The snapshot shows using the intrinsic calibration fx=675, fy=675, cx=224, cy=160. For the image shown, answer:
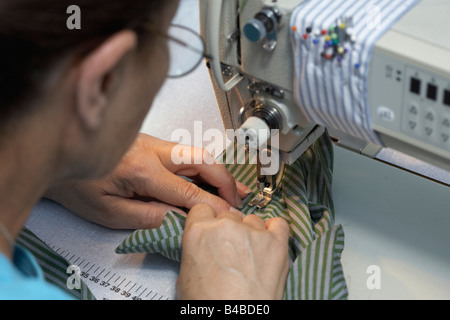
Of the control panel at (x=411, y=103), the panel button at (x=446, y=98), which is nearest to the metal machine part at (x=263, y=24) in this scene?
the control panel at (x=411, y=103)

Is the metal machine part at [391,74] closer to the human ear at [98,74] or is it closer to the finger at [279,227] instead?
the finger at [279,227]

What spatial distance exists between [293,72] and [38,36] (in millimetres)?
474

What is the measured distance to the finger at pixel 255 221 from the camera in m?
1.19

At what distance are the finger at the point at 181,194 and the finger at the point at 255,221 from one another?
79 millimetres

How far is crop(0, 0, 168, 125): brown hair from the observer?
2.37 feet

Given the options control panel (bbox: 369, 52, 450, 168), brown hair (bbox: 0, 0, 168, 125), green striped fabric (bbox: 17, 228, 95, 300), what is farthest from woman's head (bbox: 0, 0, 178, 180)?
green striped fabric (bbox: 17, 228, 95, 300)

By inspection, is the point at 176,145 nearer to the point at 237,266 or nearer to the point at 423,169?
the point at 237,266

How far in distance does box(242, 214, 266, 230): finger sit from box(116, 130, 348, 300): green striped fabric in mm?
71

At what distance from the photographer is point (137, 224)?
4.26 feet

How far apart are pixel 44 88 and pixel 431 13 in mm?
598

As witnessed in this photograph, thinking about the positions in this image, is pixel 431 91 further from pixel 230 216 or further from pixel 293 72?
pixel 230 216

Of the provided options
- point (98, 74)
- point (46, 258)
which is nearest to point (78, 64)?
point (98, 74)

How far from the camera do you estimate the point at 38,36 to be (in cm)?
72

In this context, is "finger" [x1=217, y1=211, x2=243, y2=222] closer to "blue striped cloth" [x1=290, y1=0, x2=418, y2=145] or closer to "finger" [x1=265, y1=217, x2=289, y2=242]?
"finger" [x1=265, y1=217, x2=289, y2=242]
